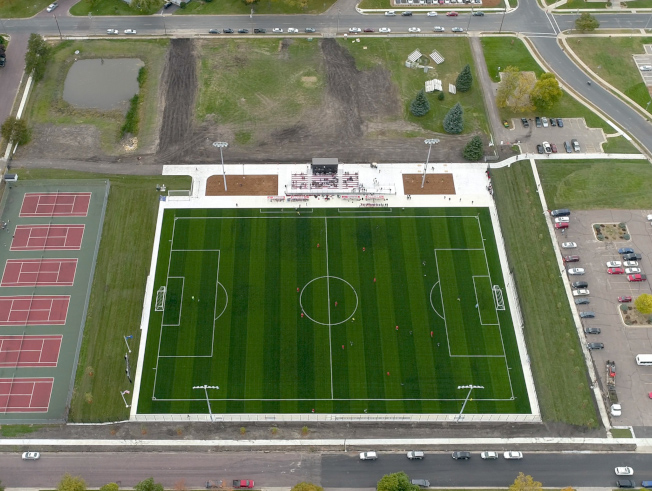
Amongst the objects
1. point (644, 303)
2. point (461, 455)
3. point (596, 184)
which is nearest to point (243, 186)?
point (461, 455)

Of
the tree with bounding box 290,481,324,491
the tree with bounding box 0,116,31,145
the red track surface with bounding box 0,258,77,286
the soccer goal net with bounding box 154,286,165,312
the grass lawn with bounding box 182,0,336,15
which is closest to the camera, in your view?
the tree with bounding box 290,481,324,491

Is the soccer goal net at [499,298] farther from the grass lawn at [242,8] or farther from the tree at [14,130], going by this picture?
the tree at [14,130]

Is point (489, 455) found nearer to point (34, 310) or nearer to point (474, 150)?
point (474, 150)

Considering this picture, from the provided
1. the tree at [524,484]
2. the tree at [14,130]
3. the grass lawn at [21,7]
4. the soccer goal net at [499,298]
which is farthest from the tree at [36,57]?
the tree at [524,484]

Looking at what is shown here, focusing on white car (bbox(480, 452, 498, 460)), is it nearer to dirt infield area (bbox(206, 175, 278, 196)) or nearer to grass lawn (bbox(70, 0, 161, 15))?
dirt infield area (bbox(206, 175, 278, 196))

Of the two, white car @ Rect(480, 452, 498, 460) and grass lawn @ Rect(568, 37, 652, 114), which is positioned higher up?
grass lawn @ Rect(568, 37, 652, 114)

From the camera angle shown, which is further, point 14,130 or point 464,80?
point 464,80

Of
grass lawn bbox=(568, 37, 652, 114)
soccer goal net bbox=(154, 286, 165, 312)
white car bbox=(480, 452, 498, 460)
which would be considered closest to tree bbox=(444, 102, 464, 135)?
grass lawn bbox=(568, 37, 652, 114)
